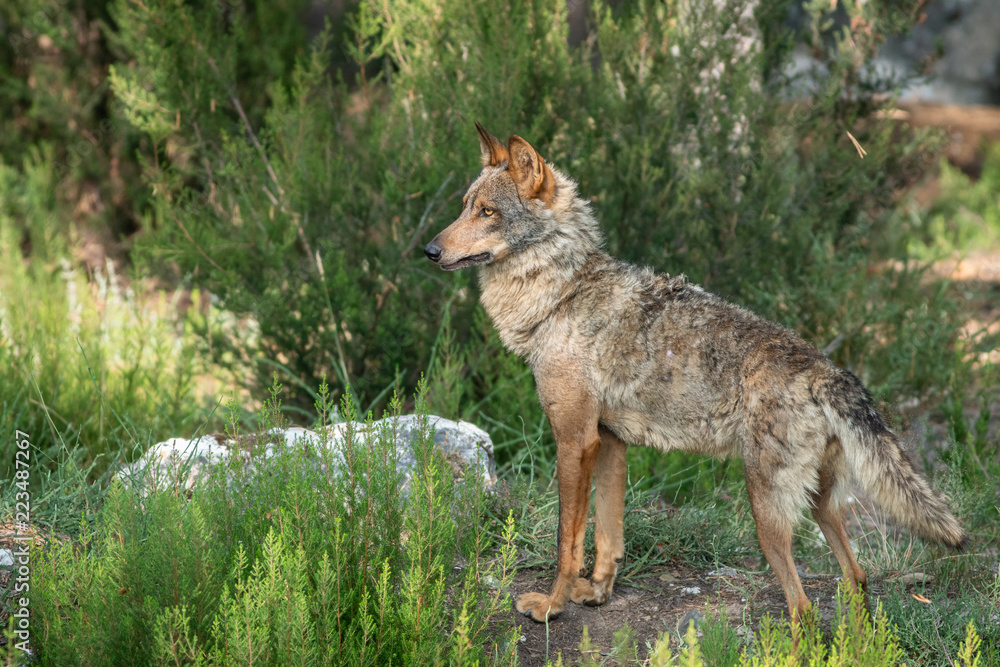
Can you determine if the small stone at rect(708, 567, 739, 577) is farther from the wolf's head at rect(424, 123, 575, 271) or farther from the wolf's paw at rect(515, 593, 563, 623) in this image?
the wolf's head at rect(424, 123, 575, 271)

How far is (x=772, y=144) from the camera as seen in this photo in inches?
266

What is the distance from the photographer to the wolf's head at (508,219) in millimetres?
4414

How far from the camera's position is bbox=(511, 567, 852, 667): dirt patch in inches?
157

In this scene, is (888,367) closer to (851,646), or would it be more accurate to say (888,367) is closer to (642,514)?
(642,514)

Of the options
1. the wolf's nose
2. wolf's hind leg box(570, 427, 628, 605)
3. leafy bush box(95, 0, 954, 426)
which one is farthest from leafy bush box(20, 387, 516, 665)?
leafy bush box(95, 0, 954, 426)

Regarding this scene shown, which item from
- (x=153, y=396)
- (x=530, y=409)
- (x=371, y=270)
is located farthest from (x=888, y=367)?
(x=153, y=396)

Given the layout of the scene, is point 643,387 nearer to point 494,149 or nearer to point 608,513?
point 608,513

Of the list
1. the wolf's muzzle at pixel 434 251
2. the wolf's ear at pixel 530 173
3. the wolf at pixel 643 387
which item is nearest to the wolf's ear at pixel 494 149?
the wolf at pixel 643 387

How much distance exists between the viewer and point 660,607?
4336 millimetres

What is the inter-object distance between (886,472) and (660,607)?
1.38 m

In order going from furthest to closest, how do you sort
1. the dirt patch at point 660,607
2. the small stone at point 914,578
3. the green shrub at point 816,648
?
the small stone at point 914,578 < the dirt patch at point 660,607 < the green shrub at point 816,648

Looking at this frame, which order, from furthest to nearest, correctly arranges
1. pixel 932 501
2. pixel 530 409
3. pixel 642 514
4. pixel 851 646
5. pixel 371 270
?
pixel 371 270 < pixel 530 409 < pixel 642 514 < pixel 932 501 < pixel 851 646

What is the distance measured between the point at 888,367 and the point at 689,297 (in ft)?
10.7
